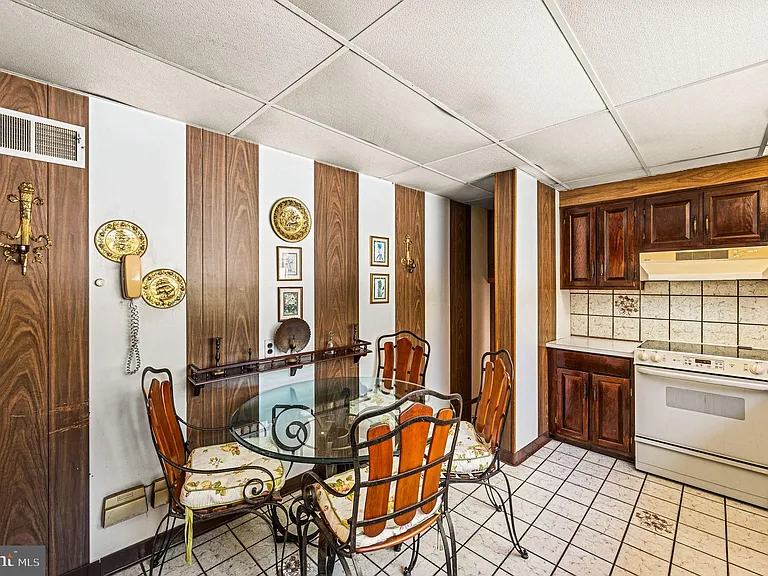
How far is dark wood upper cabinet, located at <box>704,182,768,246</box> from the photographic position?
2.73 m

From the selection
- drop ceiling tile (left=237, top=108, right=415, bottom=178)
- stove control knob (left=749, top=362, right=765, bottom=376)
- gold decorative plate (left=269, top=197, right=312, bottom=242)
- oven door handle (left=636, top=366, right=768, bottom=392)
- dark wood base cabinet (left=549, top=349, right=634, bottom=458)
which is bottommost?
dark wood base cabinet (left=549, top=349, right=634, bottom=458)

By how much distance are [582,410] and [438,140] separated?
8.74 ft

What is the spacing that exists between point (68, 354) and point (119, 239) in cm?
62

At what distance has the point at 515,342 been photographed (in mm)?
3008

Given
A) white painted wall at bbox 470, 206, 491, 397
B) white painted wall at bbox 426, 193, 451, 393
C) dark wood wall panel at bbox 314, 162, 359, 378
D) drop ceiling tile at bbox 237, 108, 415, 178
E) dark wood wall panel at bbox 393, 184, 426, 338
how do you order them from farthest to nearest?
white painted wall at bbox 470, 206, 491, 397, white painted wall at bbox 426, 193, 451, 393, dark wood wall panel at bbox 393, 184, 426, 338, dark wood wall panel at bbox 314, 162, 359, 378, drop ceiling tile at bbox 237, 108, 415, 178

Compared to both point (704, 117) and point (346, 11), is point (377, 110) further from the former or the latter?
point (704, 117)

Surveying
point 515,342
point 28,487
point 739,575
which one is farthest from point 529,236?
point 28,487

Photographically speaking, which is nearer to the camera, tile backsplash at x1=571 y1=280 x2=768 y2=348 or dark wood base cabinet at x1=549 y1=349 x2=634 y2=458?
tile backsplash at x1=571 y1=280 x2=768 y2=348

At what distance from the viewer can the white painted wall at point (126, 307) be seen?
1.88 m

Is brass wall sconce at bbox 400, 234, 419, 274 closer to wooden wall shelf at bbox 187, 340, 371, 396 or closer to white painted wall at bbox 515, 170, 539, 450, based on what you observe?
wooden wall shelf at bbox 187, 340, 371, 396

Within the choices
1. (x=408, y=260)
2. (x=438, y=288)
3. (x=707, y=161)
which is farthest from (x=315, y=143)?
(x=707, y=161)

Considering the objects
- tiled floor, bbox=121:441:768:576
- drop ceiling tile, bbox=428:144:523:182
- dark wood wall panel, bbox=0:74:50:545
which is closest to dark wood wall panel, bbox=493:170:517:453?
drop ceiling tile, bbox=428:144:523:182

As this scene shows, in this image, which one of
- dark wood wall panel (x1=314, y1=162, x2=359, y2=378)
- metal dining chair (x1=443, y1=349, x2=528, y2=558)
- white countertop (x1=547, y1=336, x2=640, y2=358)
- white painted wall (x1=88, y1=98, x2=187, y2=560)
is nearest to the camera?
white painted wall (x1=88, y1=98, x2=187, y2=560)

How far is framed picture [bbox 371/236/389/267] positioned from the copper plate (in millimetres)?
908
